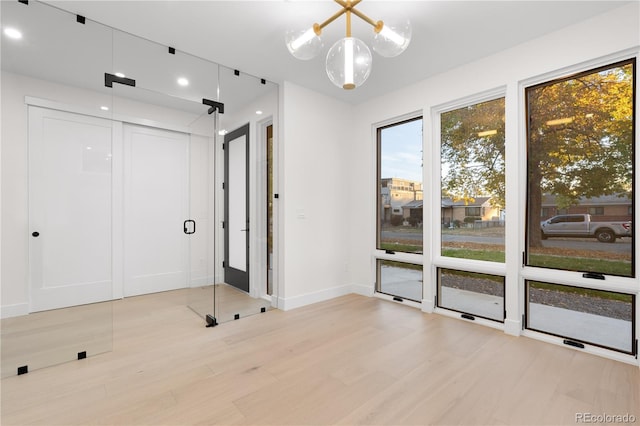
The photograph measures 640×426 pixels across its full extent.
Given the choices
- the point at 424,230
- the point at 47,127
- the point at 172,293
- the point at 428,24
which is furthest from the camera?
the point at 172,293

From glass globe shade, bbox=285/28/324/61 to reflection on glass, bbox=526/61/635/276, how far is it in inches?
96.5

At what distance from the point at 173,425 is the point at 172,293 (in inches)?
105

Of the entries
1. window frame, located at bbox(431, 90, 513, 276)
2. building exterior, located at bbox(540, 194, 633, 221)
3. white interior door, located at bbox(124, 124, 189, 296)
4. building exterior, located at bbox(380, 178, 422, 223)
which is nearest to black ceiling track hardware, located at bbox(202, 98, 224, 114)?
white interior door, located at bbox(124, 124, 189, 296)

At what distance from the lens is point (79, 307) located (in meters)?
2.69

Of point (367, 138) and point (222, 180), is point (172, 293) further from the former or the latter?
point (367, 138)

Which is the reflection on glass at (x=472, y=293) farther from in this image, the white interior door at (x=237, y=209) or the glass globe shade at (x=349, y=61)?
the glass globe shade at (x=349, y=61)

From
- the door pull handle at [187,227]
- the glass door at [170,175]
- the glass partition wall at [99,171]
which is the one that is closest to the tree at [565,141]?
the glass partition wall at [99,171]

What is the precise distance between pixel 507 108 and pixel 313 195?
2.52m

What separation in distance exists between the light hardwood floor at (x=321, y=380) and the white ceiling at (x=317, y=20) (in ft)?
8.45

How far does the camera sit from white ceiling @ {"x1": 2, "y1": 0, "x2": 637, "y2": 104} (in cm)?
253

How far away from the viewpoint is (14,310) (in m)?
2.41

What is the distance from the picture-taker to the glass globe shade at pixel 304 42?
205 centimetres

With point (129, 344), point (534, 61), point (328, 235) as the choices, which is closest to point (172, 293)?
point (129, 344)

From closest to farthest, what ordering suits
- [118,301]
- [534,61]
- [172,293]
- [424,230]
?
[534,61], [118,301], [424,230], [172,293]
